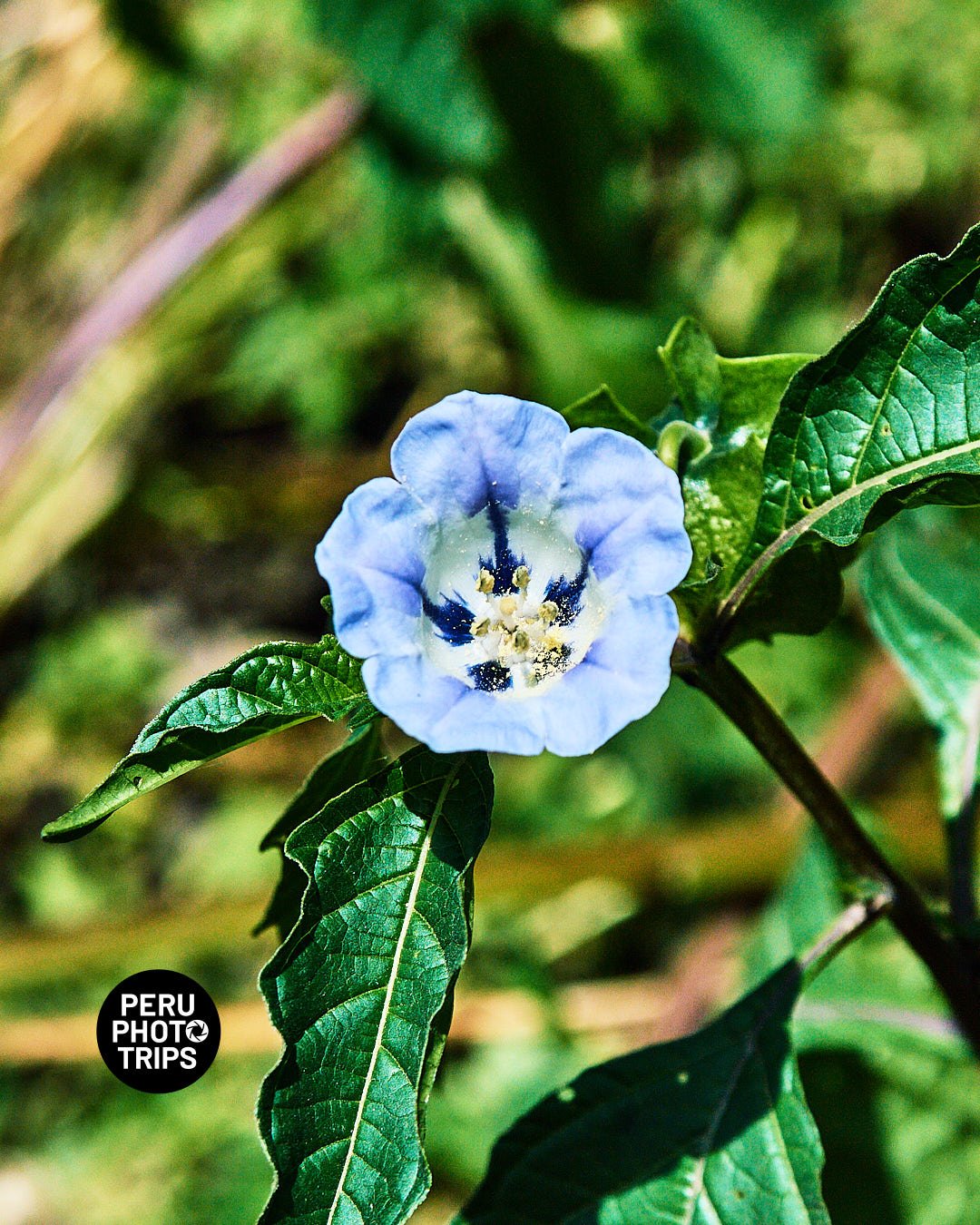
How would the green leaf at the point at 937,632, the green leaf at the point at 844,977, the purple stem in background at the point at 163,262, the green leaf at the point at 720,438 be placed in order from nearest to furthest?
1. the green leaf at the point at 720,438
2. the green leaf at the point at 937,632
3. the green leaf at the point at 844,977
4. the purple stem in background at the point at 163,262

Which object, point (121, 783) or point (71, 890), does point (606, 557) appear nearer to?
point (121, 783)

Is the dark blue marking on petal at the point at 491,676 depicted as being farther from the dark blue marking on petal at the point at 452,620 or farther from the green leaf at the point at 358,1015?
the green leaf at the point at 358,1015

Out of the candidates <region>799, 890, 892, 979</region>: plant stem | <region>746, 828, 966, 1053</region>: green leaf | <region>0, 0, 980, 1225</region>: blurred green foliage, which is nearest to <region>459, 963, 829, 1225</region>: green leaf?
<region>799, 890, 892, 979</region>: plant stem

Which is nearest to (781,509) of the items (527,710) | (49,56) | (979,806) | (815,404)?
(815,404)

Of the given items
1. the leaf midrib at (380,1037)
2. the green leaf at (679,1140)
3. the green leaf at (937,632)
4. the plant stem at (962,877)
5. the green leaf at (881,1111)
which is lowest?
the green leaf at (881,1111)

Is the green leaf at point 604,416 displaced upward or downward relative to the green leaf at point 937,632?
upward

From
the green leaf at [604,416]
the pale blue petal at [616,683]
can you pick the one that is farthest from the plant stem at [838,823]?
the green leaf at [604,416]
